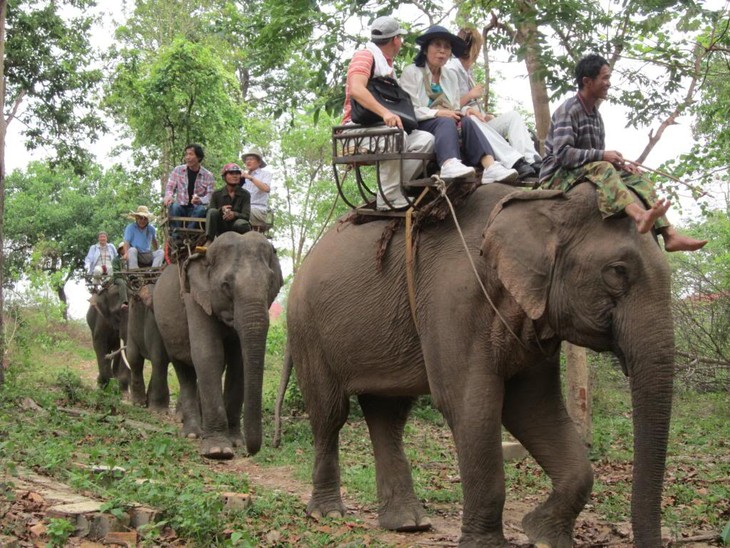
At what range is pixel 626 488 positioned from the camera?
812 cm

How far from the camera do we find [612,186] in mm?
5332

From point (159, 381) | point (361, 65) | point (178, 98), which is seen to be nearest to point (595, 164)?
point (361, 65)

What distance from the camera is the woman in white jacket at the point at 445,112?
6371 millimetres

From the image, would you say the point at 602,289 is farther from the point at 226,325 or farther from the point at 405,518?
the point at 226,325

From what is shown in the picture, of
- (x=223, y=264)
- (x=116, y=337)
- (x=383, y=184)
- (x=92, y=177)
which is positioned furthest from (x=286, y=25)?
(x=92, y=177)

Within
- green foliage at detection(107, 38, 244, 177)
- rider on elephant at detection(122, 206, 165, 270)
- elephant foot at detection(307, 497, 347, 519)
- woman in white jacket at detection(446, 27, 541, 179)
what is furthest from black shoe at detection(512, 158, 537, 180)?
green foliage at detection(107, 38, 244, 177)

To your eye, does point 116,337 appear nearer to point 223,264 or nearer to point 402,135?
point 223,264

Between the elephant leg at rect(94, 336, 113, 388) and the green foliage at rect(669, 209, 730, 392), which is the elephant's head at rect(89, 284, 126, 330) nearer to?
the elephant leg at rect(94, 336, 113, 388)

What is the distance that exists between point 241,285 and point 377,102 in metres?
4.01

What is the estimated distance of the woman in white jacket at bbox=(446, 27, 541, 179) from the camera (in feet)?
21.6

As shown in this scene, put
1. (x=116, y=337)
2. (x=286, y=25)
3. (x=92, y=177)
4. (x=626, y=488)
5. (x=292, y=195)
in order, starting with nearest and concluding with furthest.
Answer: (x=626, y=488), (x=286, y=25), (x=116, y=337), (x=292, y=195), (x=92, y=177)

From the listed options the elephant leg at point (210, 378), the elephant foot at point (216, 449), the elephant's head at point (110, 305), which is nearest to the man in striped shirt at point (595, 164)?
the elephant foot at point (216, 449)

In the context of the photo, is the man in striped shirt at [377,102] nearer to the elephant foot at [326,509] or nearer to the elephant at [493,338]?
the elephant at [493,338]

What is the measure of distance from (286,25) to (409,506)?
5.28m
